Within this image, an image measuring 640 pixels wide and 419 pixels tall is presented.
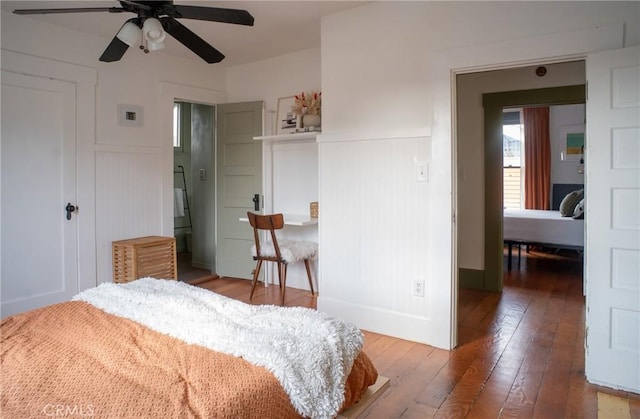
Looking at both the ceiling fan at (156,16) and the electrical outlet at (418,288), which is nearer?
the ceiling fan at (156,16)

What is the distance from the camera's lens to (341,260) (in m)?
3.51

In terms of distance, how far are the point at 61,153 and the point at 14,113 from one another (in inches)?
17.7

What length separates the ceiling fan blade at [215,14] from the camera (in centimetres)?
210

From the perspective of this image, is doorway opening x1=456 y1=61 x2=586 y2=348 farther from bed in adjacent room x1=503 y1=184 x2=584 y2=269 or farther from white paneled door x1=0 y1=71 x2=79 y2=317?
white paneled door x1=0 y1=71 x2=79 y2=317

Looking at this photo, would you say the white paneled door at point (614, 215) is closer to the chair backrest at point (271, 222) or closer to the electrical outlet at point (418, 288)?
the electrical outlet at point (418, 288)

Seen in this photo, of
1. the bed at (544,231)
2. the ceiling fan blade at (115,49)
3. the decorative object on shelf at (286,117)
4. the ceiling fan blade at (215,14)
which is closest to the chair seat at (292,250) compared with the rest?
the decorative object on shelf at (286,117)

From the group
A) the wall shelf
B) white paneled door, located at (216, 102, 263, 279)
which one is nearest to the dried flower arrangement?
the wall shelf

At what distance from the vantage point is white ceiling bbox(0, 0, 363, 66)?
3.20m

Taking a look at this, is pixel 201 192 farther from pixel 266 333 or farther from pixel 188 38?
pixel 266 333

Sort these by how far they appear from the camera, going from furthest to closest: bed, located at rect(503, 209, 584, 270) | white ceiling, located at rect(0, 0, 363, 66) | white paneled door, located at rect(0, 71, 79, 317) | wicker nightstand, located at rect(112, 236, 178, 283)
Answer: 1. bed, located at rect(503, 209, 584, 270)
2. wicker nightstand, located at rect(112, 236, 178, 283)
3. white paneled door, located at rect(0, 71, 79, 317)
4. white ceiling, located at rect(0, 0, 363, 66)

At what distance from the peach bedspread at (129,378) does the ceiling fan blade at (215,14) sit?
1522 mm

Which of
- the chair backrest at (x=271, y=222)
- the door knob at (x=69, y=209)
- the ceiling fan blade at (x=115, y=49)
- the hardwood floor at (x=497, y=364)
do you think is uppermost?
the ceiling fan blade at (x=115, y=49)

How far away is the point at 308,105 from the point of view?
13.5ft

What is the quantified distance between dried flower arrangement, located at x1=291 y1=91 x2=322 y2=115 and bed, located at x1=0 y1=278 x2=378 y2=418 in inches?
100
